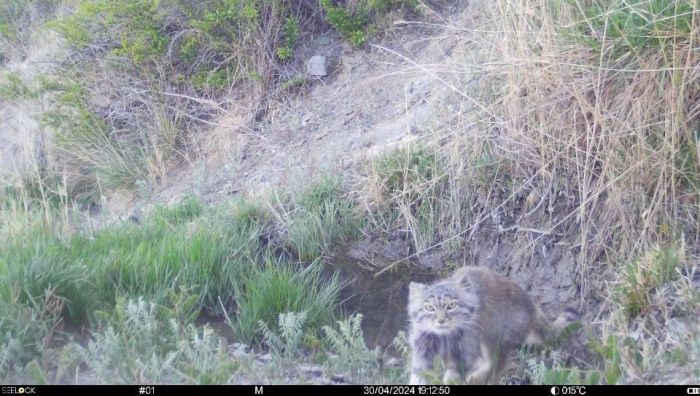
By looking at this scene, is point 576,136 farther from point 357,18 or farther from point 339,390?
point 357,18

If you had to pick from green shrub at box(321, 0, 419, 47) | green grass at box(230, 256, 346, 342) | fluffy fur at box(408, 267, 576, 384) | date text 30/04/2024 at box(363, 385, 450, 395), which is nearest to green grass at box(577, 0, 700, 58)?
fluffy fur at box(408, 267, 576, 384)

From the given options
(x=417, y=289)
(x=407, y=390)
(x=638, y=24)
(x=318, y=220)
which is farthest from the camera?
(x=318, y=220)

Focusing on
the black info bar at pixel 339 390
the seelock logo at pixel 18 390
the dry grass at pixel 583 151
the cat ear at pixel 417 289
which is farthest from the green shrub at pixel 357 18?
the seelock logo at pixel 18 390

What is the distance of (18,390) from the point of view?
203 inches

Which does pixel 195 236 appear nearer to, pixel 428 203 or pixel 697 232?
pixel 428 203

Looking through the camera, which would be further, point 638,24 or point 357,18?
point 357,18

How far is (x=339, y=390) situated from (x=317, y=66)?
600 cm

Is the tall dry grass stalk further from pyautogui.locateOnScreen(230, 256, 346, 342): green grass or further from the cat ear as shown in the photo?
the cat ear

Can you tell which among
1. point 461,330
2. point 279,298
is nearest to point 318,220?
point 279,298

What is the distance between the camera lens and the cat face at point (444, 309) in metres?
Answer: 5.54

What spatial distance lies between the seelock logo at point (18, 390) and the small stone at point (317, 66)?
6.18 meters

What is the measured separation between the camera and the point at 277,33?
1084 centimetres

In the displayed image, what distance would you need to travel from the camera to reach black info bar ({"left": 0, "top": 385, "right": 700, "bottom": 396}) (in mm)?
4820

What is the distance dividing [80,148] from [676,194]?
687 cm
